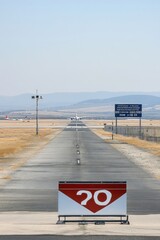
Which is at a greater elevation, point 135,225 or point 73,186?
point 73,186

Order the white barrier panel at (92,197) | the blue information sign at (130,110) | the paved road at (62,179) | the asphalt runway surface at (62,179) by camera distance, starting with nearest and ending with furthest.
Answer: the white barrier panel at (92,197)
the asphalt runway surface at (62,179)
the paved road at (62,179)
the blue information sign at (130,110)

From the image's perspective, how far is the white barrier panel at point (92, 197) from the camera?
1930 cm

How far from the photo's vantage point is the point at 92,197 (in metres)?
19.3

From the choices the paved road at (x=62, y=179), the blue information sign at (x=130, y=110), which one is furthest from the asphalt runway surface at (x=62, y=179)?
the blue information sign at (x=130, y=110)

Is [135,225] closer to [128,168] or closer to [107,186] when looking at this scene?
[107,186]

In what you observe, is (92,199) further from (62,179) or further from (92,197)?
(62,179)

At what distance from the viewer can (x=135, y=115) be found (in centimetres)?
10394

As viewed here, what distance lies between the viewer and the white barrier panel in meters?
19.3

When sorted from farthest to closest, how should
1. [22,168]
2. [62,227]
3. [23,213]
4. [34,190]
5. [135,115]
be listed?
1. [135,115]
2. [22,168]
3. [34,190]
4. [23,213]
5. [62,227]

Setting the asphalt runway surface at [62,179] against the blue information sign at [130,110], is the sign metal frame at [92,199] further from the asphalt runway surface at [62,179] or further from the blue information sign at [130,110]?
the blue information sign at [130,110]

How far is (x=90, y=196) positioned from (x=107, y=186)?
0.62 metres

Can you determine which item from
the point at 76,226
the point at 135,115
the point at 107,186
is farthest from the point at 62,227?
the point at 135,115

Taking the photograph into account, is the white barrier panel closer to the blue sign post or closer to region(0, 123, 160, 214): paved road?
region(0, 123, 160, 214): paved road

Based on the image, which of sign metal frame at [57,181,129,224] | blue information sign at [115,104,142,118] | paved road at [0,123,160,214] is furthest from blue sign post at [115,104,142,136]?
sign metal frame at [57,181,129,224]
